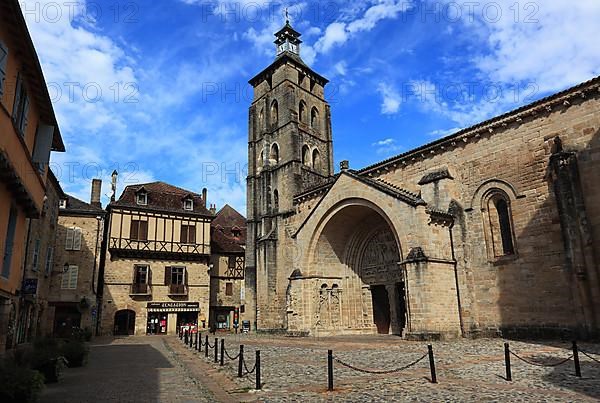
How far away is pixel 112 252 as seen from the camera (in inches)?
1077

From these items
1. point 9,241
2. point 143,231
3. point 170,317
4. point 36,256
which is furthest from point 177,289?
point 9,241

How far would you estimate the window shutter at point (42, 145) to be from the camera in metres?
11.4

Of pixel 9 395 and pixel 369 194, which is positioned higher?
pixel 369 194

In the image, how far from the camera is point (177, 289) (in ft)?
94.9

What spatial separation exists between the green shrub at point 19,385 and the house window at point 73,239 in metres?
22.0

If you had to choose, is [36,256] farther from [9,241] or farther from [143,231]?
[143,231]

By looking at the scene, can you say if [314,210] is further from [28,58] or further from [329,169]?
[28,58]

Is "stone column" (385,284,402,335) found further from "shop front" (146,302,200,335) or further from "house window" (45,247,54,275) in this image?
"house window" (45,247,54,275)

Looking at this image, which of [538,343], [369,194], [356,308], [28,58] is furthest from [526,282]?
[28,58]

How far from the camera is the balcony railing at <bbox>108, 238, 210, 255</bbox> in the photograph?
1086 inches

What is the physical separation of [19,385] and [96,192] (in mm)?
26631

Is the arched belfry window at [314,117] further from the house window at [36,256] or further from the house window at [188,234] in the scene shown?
the house window at [36,256]

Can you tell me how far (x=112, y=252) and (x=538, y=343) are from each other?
24.4 m

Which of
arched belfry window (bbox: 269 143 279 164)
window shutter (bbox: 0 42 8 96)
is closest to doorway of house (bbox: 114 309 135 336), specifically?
arched belfry window (bbox: 269 143 279 164)
